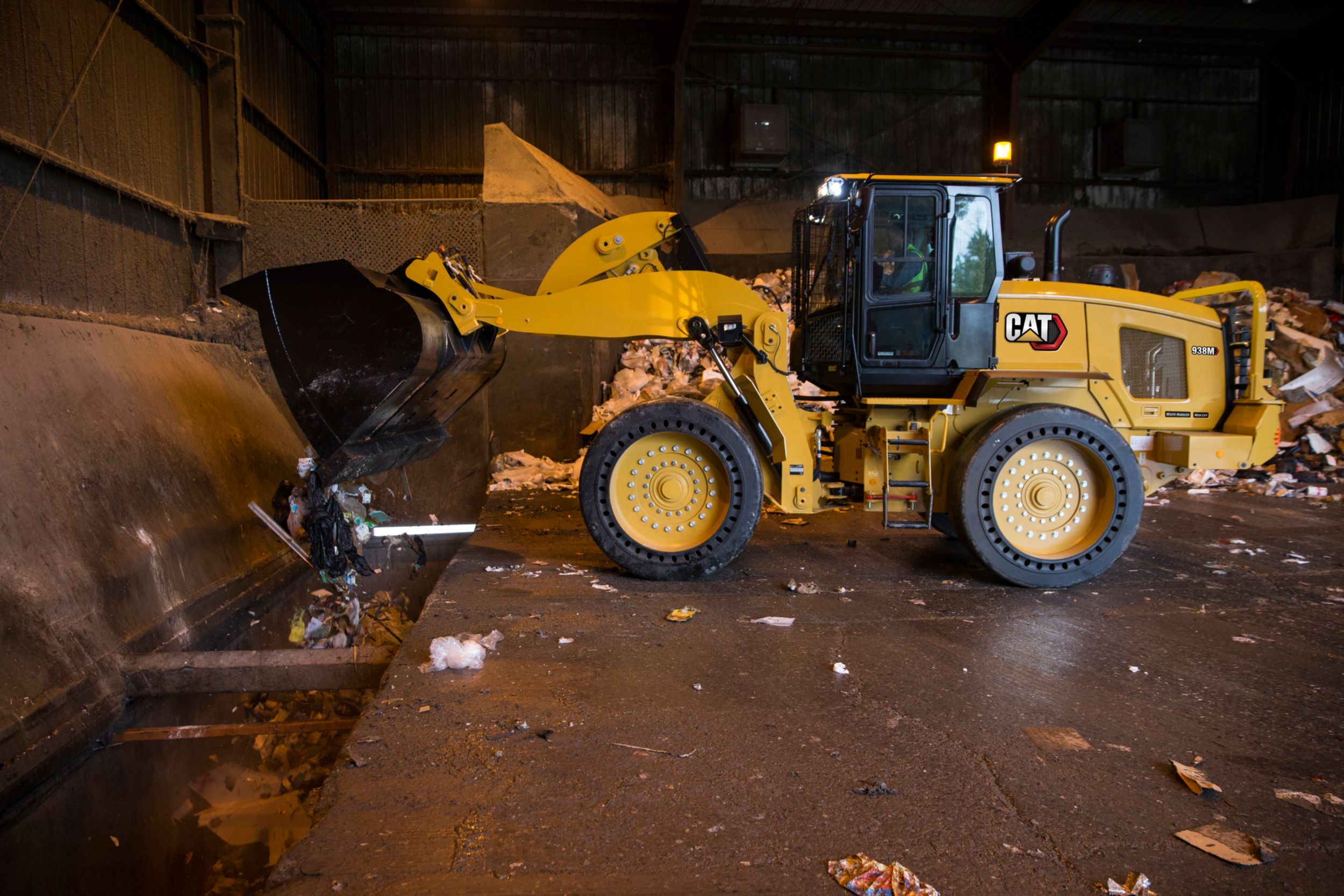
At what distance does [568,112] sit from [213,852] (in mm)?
12817

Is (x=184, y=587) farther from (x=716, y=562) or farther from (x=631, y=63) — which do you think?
(x=631, y=63)

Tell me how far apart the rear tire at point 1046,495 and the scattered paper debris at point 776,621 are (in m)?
1.31

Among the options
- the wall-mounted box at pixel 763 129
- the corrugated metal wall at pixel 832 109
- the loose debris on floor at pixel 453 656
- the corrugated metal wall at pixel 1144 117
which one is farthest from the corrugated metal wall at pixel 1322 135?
the loose debris on floor at pixel 453 656

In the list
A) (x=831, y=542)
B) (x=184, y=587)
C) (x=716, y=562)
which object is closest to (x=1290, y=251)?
(x=831, y=542)

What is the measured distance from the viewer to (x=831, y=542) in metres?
5.84

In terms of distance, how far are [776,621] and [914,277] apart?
7.18ft

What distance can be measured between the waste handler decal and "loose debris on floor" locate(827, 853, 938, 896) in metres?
3.60

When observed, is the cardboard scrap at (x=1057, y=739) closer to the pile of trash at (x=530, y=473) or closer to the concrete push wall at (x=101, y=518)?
the concrete push wall at (x=101, y=518)

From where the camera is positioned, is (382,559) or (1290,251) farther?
(1290,251)

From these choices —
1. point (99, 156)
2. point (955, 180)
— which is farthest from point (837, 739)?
point (99, 156)

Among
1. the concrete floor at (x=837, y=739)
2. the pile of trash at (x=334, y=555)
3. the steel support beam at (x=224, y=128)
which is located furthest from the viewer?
the steel support beam at (x=224, y=128)

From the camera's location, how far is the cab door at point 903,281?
4461 millimetres

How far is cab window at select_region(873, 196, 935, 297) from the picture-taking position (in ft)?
14.6

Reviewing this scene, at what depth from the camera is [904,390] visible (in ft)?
15.7
